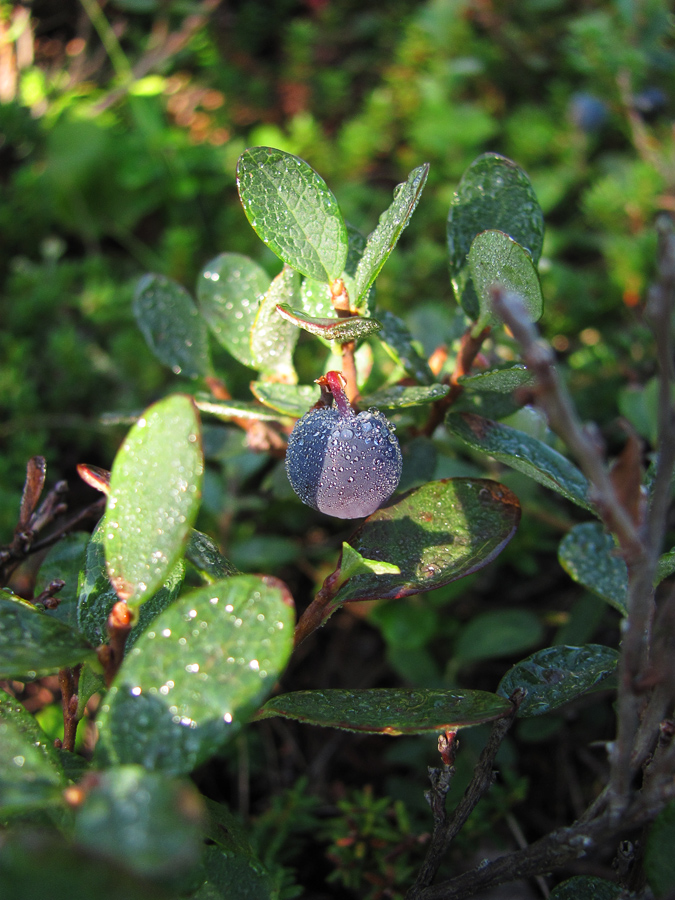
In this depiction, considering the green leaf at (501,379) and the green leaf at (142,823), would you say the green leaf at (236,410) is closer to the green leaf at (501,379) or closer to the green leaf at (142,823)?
the green leaf at (501,379)

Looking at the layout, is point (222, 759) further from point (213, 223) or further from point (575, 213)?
point (575, 213)

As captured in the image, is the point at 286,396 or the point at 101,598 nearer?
the point at 101,598

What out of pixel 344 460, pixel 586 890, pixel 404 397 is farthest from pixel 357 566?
pixel 586 890

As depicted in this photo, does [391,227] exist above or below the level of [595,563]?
above

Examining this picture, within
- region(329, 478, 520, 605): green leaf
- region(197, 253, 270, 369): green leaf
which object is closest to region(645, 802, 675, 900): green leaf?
region(329, 478, 520, 605): green leaf

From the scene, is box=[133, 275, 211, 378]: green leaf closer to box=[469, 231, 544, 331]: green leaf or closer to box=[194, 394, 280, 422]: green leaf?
box=[194, 394, 280, 422]: green leaf

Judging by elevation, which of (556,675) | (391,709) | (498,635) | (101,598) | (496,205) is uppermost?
(496,205)

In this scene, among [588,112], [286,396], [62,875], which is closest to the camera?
[62,875]

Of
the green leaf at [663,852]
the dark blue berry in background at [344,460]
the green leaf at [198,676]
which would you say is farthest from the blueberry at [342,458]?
the green leaf at [663,852]

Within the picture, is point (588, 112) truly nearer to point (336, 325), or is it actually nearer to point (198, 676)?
point (336, 325)
